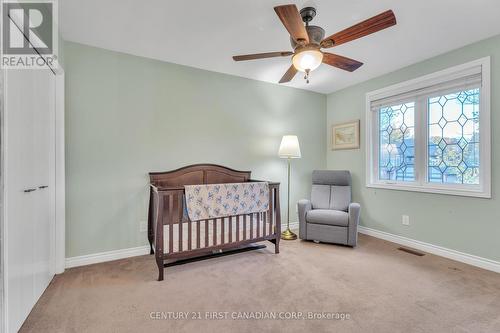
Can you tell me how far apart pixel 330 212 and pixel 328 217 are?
11 cm

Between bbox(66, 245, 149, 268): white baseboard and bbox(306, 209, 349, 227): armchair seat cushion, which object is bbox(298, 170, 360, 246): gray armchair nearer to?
bbox(306, 209, 349, 227): armchair seat cushion

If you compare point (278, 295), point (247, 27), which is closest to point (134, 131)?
point (247, 27)

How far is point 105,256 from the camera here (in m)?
2.62

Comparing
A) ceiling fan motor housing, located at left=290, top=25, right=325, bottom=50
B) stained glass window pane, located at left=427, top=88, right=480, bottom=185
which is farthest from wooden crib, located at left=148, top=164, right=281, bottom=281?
stained glass window pane, located at left=427, top=88, right=480, bottom=185

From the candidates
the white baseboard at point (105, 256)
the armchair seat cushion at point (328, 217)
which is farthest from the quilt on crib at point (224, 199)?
the white baseboard at point (105, 256)

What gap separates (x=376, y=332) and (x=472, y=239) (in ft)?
6.19

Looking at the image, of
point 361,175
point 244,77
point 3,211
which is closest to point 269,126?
point 244,77

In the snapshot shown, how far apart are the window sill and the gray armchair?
1.55ft

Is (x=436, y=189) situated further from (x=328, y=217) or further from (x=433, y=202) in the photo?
(x=328, y=217)

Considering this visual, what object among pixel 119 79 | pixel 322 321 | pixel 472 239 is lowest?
pixel 322 321

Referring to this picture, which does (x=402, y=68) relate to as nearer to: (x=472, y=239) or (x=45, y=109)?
(x=472, y=239)

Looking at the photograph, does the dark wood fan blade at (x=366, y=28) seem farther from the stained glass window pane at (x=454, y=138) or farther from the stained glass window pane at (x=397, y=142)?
the stained glass window pane at (x=397, y=142)

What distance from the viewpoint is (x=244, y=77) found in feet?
11.5

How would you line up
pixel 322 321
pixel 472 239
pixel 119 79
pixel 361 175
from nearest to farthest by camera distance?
pixel 322 321, pixel 472 239, pixel 119 79, pixel 361 175
